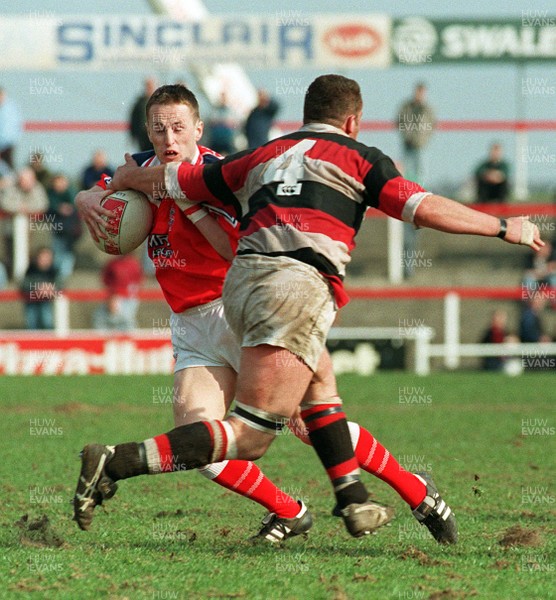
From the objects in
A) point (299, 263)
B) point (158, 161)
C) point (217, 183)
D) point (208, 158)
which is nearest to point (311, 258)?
point (299, 263)

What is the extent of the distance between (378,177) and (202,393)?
1319 mm

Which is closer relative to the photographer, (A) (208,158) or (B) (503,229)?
(B) (503,229)

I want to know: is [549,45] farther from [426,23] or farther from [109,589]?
[109,589]

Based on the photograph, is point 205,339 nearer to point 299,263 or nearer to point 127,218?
point 127,218

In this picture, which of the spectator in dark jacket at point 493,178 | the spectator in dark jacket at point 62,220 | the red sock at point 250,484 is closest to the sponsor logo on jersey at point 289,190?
the red sock at point 250,484

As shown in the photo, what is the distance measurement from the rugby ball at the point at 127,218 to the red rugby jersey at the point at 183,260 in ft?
0.18

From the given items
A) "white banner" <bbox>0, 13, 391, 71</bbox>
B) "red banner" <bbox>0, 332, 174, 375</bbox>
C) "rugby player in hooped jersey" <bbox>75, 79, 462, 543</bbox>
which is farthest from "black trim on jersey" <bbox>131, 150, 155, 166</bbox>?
"white banner" <bbox>0, 13, 391, 71</bbox>

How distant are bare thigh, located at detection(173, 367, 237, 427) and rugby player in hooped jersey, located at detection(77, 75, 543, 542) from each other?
0.47m

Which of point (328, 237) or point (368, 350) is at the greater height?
point (328, 237)

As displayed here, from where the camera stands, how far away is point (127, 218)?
17.9ft

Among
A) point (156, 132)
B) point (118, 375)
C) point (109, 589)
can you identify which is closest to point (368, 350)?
point (118, 375)

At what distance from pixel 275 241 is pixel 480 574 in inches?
61.6

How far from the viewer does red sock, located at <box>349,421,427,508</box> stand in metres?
5.27

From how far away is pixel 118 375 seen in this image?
51.1ft
